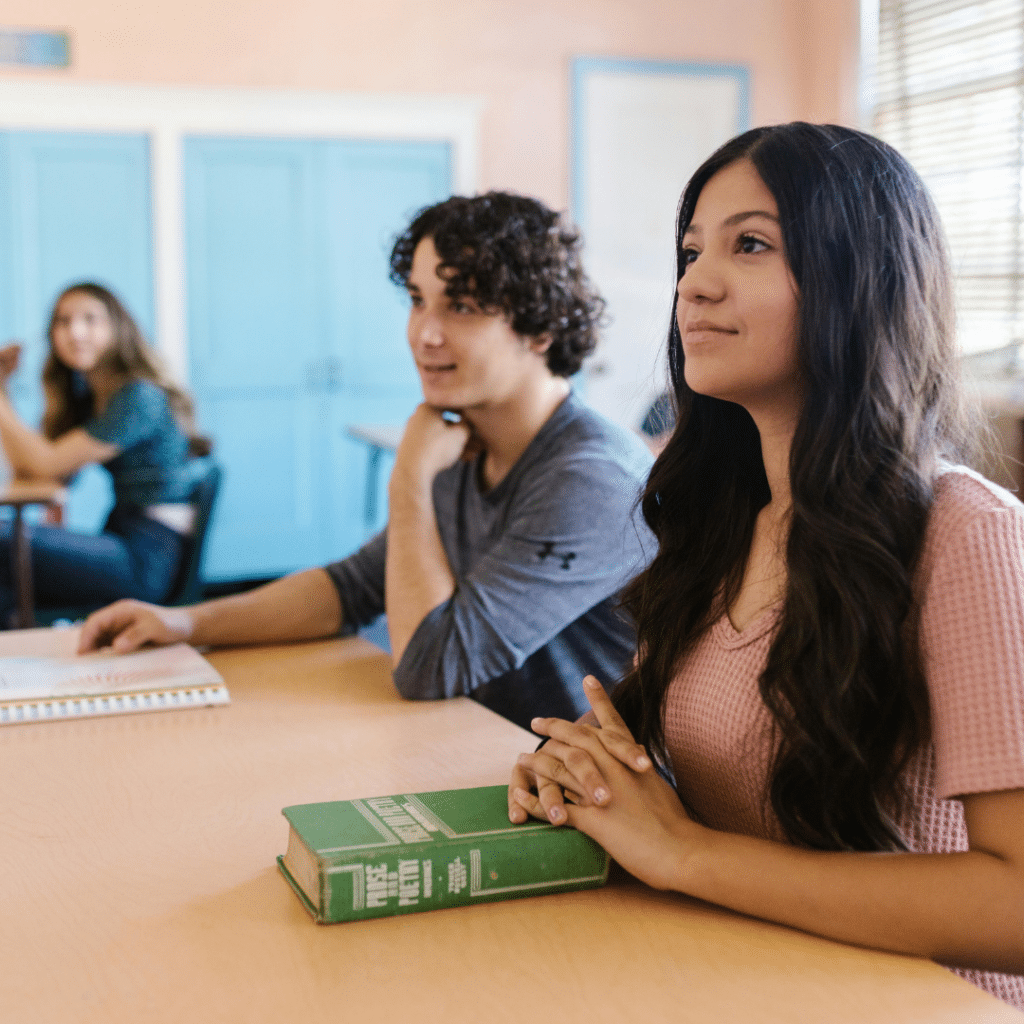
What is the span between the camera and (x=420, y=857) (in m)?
0.91

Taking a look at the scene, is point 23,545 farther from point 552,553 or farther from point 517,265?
point 552,553

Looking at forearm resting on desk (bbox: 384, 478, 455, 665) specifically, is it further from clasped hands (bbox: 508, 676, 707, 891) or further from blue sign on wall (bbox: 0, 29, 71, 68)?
blue sign on wall (bbox: 0, 29, 71, 68)

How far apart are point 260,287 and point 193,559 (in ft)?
7.95

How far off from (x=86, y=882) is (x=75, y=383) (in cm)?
336

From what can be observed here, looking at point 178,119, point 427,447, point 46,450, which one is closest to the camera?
point 427,447

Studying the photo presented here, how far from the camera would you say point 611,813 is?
0.98m

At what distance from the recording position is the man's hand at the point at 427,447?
184cm

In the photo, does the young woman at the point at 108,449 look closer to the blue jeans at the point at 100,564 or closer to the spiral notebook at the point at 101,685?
the blue jeans at the point at 100,564

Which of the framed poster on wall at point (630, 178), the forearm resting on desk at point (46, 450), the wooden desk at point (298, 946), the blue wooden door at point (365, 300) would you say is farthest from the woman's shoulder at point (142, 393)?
the wooden desk at point (298, 946)

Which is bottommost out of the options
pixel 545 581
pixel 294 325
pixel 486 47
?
pixel 545 581

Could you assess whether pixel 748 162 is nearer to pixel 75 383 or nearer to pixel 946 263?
pixel 946 263

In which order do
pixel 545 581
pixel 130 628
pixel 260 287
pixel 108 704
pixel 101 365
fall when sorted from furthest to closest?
pixel 260 287 → pixel 101 365 → pixel 130 628 → pixel 545 581 → pixel 108 704

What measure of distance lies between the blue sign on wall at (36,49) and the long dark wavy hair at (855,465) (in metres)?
4.83

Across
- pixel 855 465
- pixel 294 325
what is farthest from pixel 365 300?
pixel 855 465
